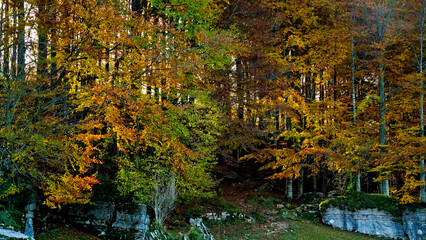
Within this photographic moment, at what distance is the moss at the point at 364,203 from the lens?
38.9 ft

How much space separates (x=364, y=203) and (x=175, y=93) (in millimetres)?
9283

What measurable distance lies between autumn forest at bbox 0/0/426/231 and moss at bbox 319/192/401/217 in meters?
0.83

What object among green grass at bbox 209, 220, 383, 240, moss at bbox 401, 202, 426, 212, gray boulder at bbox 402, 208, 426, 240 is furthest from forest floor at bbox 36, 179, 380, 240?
moss at bbox 401, 202, 426, 212

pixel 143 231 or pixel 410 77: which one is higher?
pixel 410 77

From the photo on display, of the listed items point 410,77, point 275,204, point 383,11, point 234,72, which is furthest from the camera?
point 275,204

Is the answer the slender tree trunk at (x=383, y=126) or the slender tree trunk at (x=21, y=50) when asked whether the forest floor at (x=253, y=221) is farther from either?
the slender tree trunk at (x=21, y=50)

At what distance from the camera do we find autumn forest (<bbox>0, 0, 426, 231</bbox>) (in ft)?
18.5

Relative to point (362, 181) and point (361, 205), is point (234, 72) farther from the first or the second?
point (362, 181)

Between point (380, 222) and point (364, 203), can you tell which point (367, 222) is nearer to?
point (380, 222)

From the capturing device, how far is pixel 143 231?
9273 millimetres

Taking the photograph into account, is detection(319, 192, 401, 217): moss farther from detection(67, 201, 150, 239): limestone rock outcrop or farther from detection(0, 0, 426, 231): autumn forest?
detection(67, 201, 150, 239): limestone rock outcrop

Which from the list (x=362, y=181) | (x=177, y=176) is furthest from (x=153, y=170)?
(x=362, y=181)

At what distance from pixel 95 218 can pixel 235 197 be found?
7318 mm

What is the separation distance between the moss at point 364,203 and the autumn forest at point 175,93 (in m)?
0.83
